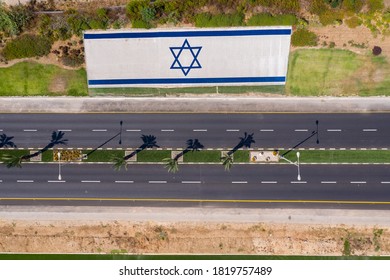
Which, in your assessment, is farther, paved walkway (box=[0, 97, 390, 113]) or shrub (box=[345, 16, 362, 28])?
paved walkway (box=[0, 97, 390, 113])

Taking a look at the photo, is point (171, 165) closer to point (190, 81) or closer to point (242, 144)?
point (242, 144)

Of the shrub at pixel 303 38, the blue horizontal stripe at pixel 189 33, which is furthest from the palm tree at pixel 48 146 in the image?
the shrub at pixel 303 38

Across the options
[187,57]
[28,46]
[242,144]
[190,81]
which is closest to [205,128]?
[242,144]

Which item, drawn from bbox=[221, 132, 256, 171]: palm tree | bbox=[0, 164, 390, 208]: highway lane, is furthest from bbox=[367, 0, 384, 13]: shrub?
bbox=[221, 132, 256, 171]: palm tree

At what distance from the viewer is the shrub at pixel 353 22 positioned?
34719 mm

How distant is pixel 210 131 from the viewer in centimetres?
3553

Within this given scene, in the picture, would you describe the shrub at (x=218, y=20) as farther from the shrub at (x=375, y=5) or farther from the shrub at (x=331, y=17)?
the shrub at (x=375, y=5)

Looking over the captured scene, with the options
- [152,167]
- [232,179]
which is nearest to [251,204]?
[232,179]

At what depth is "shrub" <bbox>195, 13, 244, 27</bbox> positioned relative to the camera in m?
34.8

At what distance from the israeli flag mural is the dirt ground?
1367 cm

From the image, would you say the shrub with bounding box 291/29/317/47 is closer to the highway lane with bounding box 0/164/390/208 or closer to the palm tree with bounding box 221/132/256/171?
the palm tree with bounding box 221/132/256/171

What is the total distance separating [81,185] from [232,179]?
47.5 feet
